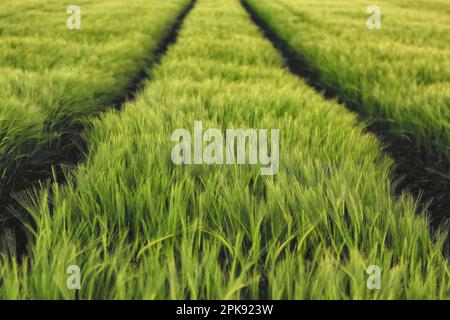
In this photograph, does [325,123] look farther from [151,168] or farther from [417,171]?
[151,168]

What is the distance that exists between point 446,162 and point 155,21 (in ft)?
22.2

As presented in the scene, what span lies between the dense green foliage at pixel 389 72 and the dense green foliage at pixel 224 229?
587mm

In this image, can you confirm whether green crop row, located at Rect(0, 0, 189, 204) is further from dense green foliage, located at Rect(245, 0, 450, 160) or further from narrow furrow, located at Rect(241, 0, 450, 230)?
dense green foliage, located at Rect(245, 0, 450, 160)

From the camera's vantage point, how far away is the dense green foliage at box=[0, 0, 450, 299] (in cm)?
86

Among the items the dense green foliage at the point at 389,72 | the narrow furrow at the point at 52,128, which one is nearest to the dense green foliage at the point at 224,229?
the narrow furrow at the point at 52,128

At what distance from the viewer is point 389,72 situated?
12.5 feet

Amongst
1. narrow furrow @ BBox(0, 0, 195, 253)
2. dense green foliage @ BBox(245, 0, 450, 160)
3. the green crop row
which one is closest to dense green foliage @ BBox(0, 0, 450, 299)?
narrow furrow @ BBox(0, 0, 195, 253)

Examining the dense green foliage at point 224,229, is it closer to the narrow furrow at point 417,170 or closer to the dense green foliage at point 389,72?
the narrow furrow at point 417,170

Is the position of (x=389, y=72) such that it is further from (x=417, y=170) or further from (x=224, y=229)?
(x=224, y=229)

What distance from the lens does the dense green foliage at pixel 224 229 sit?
857 millimetres

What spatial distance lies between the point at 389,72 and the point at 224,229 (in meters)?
3.22

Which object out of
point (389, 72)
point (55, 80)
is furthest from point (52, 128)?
point (389, 72)

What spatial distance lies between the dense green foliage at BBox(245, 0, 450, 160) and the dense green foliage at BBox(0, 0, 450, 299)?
587 millimetres

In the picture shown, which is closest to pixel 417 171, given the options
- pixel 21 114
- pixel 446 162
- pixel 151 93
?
pixel 446 162
